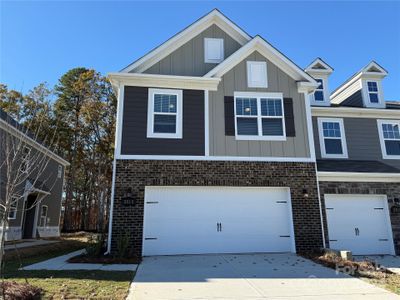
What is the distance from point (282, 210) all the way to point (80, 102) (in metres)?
24.1

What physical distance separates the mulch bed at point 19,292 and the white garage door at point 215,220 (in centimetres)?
470

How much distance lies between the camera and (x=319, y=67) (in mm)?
15117

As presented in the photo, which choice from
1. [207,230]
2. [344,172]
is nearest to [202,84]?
[207,230]

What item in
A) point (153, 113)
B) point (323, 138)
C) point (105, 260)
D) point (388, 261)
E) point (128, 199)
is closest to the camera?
point (105, 260)

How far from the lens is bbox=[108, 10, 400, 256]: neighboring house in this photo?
1031cm

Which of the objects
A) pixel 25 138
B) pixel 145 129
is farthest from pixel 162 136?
pixel 25 138

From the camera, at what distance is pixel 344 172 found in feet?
37.3

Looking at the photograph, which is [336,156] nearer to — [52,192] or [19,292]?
[19,292]

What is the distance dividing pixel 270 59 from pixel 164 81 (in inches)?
162

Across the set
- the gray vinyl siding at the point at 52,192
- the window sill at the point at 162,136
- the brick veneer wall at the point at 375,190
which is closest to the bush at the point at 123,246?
the window sill at the point at 162,136

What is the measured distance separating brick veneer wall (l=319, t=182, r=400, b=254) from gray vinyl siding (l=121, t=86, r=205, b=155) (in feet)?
15.3

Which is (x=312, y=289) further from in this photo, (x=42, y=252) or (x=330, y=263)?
(x=42, y=252)

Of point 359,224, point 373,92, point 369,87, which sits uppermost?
point 369,87

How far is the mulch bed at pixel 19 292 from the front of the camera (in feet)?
16.2
